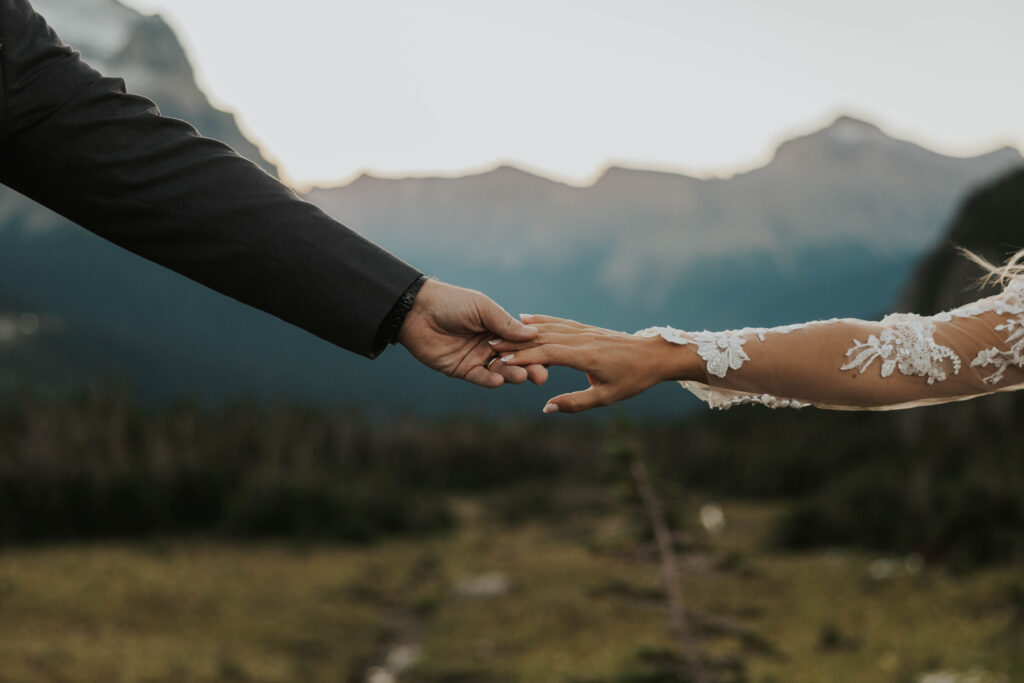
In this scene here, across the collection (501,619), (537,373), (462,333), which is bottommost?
(501,619)

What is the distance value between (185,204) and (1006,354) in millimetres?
2435

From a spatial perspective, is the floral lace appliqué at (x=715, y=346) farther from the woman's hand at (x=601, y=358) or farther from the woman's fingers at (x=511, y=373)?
the woman's fingers at (x=511, y=373)

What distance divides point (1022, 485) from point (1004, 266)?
76.6 feet

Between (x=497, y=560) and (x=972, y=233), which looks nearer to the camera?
(x=497, y=560)

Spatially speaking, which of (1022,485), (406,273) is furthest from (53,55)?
(1022,485)

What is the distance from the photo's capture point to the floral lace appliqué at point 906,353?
2736 millimetres

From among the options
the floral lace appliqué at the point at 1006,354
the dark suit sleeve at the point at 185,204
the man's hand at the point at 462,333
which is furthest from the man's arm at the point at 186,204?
the floral lace appliqué at the point at 1006,354

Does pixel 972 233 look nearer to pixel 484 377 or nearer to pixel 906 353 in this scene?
pixel 906 353

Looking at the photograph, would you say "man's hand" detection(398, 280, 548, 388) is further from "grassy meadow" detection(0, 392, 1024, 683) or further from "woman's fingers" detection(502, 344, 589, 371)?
"grassy meadow" detection(0, 392, 1024, 683)

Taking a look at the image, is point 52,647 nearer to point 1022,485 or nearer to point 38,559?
point 38,559

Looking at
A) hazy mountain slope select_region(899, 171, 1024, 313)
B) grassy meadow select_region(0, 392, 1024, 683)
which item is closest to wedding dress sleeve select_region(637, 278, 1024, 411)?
grassy meadow select_region(0, 392, 1024, 683)

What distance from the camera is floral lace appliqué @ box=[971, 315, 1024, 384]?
274 centimetres

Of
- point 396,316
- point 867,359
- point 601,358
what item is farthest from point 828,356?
point 396,316

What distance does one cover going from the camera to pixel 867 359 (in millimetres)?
2750
